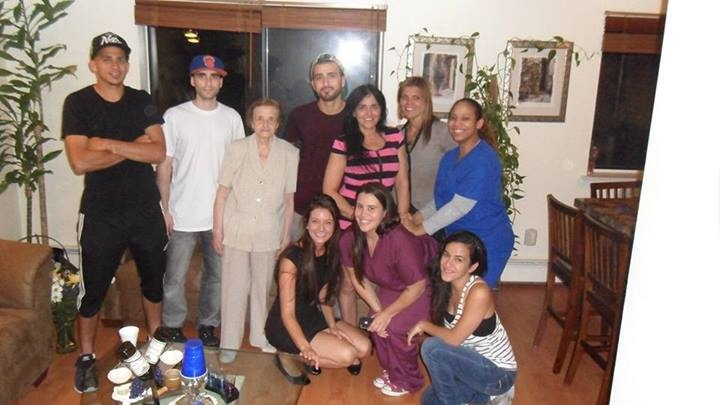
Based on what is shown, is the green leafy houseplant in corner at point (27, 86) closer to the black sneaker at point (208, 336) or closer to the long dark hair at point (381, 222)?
the black sneaker at point (208, 336)

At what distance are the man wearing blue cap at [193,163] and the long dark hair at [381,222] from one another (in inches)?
29.4

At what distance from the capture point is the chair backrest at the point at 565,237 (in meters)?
2.58

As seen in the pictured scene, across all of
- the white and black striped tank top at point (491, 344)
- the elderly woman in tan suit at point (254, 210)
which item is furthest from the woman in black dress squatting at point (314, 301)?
the white and black striped tank top at point (491, 344)

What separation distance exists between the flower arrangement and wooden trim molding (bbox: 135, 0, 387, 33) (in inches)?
67.3

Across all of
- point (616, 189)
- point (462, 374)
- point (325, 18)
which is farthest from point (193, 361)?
point (616, 189)

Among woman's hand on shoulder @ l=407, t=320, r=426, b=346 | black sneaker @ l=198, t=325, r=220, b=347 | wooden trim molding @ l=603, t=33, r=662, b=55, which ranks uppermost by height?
wooden trim molding @ l=603, t=33, r=662, b=55

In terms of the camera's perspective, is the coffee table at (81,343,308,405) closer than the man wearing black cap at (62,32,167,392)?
Yes

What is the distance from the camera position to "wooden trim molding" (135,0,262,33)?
11.6ft

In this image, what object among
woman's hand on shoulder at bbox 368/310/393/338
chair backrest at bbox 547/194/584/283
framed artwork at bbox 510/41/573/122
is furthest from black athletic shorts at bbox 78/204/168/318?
framed artwork at bbox 510/41/573/122

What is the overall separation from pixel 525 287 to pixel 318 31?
2.40 meters

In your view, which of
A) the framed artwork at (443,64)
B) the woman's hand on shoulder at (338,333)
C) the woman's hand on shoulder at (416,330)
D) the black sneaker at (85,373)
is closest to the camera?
the black sneaker at (85,373)

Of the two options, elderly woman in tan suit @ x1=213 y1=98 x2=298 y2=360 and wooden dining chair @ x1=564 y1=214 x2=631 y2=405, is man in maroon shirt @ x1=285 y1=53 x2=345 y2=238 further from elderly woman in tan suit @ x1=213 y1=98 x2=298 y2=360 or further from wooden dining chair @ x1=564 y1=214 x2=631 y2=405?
wooden dining chair @ x1=564 y1=214 x2=631 y2=405

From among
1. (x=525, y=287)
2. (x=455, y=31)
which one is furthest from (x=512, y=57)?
(x=525, y=287)

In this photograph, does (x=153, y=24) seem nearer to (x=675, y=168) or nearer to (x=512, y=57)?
(x=512, y=57)
